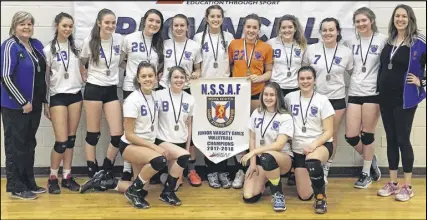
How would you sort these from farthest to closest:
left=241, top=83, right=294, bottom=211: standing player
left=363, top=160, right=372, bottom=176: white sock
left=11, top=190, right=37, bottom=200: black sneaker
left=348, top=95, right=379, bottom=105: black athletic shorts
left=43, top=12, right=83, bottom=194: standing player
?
left=363, top=160, right=372, bottom=176: white sock < left=348, top=95, right=379, bottom=105: black athletic shorts < left=43, top=12, right=83, bottom=194: standing player < left=11, top=190, right=37, bottom=200: black sneaker < left=241, top=83, right=294, bottom=211: standing player

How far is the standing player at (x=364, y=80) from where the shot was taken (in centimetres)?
420

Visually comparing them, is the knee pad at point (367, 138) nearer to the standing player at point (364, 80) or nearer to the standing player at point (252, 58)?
the standing player at point (364, 80)

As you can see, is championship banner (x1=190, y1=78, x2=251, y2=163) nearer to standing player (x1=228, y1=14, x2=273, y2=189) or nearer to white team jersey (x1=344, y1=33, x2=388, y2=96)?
standing player (x1=228, y1=14, x2=273, y2=189)

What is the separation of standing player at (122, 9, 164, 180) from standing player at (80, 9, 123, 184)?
0.29 feet

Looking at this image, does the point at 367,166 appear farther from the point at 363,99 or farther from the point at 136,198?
the point at 136,198

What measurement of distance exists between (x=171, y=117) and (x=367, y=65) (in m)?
1.66

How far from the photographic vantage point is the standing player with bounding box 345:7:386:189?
4.20 metres

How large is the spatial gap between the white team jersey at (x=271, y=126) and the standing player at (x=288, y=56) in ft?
1.42

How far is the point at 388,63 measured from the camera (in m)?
3.97

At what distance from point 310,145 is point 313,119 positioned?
21cm

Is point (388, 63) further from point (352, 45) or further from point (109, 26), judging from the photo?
point (109, 26)

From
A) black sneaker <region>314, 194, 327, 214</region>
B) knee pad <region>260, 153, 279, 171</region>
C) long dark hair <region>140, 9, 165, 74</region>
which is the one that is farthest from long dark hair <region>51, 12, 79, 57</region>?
black sneaker <region>314, 194, 327, 214</region>

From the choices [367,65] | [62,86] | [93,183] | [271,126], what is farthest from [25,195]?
[367,65]

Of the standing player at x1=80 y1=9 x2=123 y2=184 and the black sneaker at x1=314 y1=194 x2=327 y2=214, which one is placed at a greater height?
the standing player at x1=80 y1=9 x2=123 y2=184
